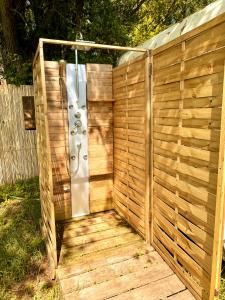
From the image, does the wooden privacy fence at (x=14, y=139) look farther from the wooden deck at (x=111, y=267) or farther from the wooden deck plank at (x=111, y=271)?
the wooden deck plank at (x=111, y=271)

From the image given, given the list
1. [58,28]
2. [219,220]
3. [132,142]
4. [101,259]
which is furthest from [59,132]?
[58,28]

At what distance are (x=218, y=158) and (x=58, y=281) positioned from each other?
204 centimetres

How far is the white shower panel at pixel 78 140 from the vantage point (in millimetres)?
3441

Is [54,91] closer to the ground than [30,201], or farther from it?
farther from it

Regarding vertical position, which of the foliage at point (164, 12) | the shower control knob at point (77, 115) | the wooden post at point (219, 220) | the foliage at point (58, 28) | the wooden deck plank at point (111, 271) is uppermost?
the foliage at point (164, 12)

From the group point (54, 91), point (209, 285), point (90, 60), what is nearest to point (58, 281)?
point (209, 285)

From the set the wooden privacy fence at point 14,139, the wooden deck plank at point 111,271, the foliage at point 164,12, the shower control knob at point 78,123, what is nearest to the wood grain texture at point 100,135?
the shower control knob at point 78,123

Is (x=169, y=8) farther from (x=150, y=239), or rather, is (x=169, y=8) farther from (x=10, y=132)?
(x=150, y=239)

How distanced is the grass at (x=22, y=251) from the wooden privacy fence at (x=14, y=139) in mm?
389

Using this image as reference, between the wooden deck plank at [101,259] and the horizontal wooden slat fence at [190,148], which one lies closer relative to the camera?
the horizontal wooden slat fence at [190,148]

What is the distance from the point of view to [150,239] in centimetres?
308

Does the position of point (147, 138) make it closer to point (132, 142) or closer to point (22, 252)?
point (132, 142)

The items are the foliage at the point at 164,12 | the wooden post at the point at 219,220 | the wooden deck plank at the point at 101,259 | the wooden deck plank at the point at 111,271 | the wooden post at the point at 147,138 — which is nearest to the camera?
the wooden post at the point at 219,220

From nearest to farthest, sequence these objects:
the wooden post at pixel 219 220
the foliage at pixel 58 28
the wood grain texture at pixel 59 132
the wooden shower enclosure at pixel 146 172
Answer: the wooden post at pixel 219 220
the wooden shower enclosure at pixel 146 172
the wood grain texture at pixel 59 132
the foliage at pixel 58 28
